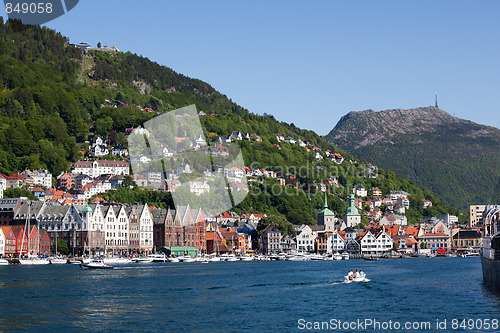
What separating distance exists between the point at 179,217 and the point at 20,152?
2092 inches

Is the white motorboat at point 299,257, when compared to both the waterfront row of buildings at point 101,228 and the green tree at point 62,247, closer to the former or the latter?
the waterfront row of buildings at point 101,228

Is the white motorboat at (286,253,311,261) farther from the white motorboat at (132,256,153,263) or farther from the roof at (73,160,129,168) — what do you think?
the roof at (73,160,129,168)

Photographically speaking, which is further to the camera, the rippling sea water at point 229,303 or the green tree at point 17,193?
the green tree at point 17,193

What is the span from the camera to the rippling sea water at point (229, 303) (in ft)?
134

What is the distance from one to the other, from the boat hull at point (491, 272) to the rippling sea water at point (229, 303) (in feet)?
2.76

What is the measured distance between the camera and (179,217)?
5472 inches

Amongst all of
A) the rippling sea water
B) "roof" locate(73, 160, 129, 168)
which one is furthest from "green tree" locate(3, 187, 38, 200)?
the rippling sea water

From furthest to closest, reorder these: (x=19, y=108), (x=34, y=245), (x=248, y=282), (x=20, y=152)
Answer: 1. (x=19, y=108)
2. (x=20, y=152)
3. (x=34, y=245)
4. (x=248, y=282)

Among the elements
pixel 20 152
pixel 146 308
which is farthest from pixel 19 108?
pixel 146 308

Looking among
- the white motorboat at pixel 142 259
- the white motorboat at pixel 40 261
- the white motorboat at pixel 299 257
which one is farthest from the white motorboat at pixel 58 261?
the white motorboat at pixel 299 257

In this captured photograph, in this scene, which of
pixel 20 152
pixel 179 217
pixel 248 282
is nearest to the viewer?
pixel 248 282

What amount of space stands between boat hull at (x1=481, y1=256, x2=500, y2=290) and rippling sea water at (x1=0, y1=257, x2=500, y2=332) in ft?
2.76

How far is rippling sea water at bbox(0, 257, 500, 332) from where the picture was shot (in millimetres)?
40969

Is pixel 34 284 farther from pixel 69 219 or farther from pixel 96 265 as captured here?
pixel 69 219
